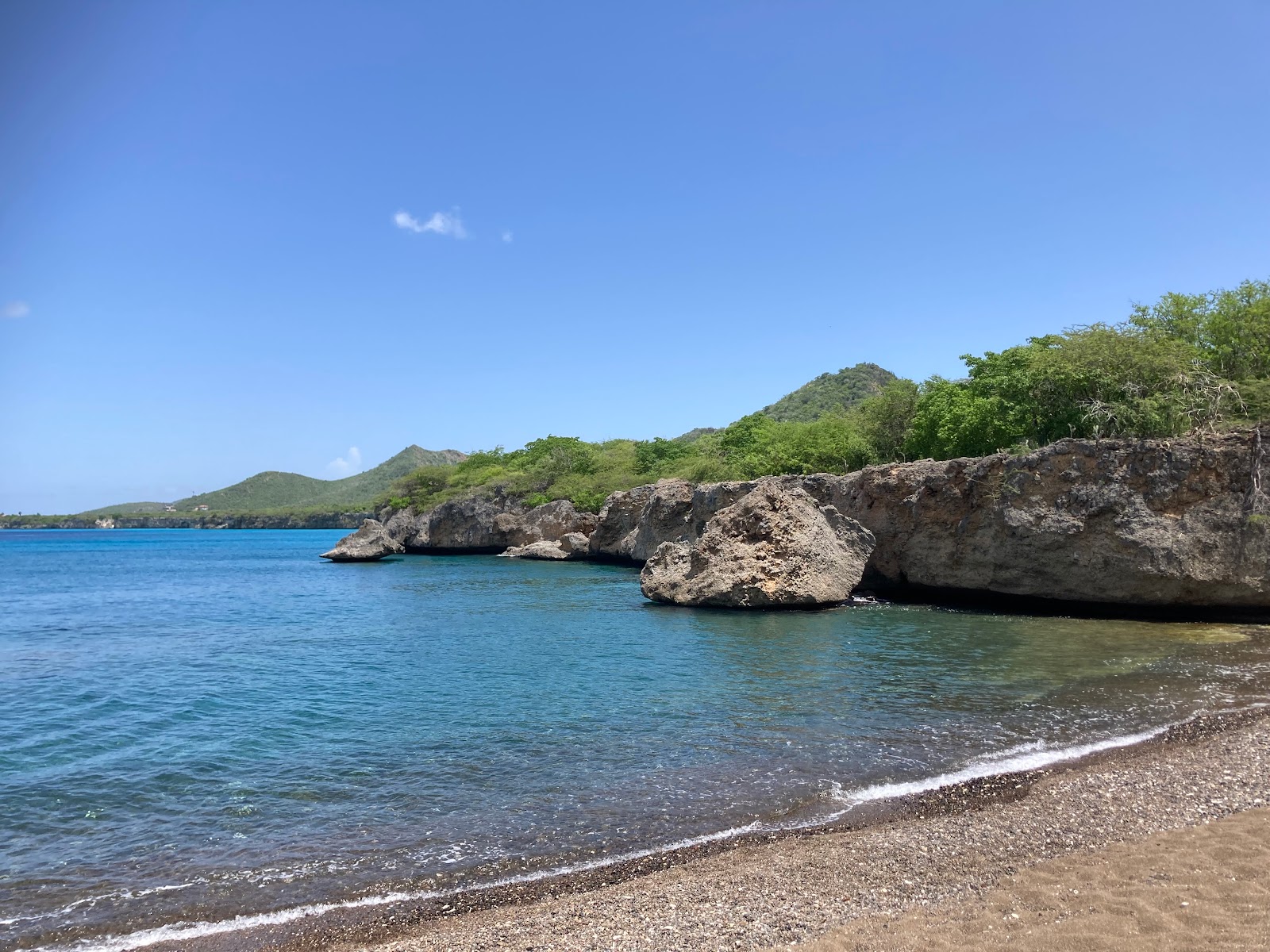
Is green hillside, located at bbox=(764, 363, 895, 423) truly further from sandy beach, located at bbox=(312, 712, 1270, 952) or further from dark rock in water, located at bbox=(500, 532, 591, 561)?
sandy beach, located at bbox=(312, 712, 1270, 952)

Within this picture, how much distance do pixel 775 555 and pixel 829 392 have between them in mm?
95971

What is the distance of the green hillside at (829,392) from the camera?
359 feet

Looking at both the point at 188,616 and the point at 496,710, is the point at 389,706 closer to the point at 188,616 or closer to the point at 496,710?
the point at 496,710

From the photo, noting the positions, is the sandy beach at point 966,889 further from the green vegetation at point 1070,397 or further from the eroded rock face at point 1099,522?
the green vegetation at point 1070,397

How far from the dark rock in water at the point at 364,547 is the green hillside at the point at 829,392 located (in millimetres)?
58729

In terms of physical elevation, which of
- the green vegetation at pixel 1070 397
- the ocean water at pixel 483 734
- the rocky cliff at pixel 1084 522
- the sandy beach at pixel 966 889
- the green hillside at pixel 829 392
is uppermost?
the green hillside at pixel 829 392

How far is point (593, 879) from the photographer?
7824mm

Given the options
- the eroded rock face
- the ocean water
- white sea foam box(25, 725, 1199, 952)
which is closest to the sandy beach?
white sea foam box(25, 725, 1199, 952)

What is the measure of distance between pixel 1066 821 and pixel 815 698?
6.48 m

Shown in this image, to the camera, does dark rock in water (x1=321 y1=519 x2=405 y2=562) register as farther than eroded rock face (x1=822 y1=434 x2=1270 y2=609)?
Yes

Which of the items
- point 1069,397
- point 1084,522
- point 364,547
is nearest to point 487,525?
point 364,547

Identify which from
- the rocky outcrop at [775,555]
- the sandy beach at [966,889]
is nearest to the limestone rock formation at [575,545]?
the rocky outcrop at [775,555]

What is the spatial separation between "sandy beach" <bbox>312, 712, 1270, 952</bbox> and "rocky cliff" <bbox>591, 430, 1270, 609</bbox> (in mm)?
15041

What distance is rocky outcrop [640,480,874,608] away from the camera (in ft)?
89.9
